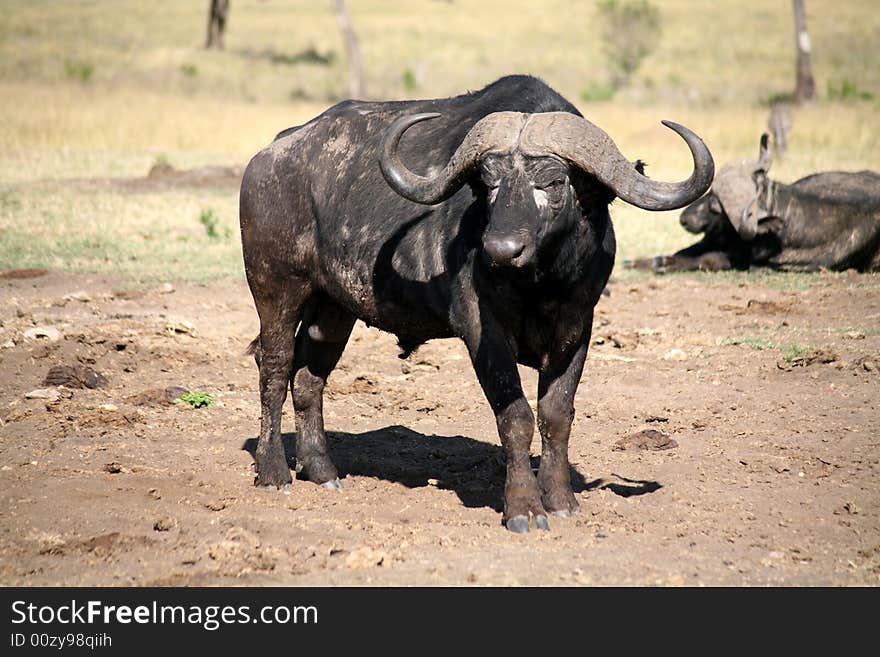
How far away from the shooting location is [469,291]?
6.16 metres

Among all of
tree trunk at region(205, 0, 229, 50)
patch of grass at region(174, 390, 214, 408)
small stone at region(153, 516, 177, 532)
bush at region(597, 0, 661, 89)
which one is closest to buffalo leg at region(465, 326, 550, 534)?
small stone at region(153, 516, 177, 532)

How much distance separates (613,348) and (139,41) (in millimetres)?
50142

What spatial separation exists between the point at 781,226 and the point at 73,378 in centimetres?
820

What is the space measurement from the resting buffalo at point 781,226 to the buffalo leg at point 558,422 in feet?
24.5

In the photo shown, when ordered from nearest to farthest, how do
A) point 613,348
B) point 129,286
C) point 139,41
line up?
1. point 613,348
2. point 129,286
3. point 139,41

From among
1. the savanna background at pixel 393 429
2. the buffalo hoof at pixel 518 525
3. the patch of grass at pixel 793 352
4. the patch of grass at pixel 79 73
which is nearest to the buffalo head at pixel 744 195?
the savanna background at pixel 393 429

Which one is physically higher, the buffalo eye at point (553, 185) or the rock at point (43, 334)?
the buffalo eye at point (553, 185)

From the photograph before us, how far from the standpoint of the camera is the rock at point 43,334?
9.77m

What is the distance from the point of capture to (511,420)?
617cm

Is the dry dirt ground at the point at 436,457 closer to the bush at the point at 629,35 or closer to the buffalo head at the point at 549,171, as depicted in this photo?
the buffalo head at the point at 549,171

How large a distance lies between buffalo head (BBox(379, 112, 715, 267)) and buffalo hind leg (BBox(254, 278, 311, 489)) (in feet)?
6.17

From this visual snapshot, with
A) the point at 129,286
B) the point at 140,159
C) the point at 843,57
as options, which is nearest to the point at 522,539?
the point at 129,286

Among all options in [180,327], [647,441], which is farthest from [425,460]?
[180,327]
